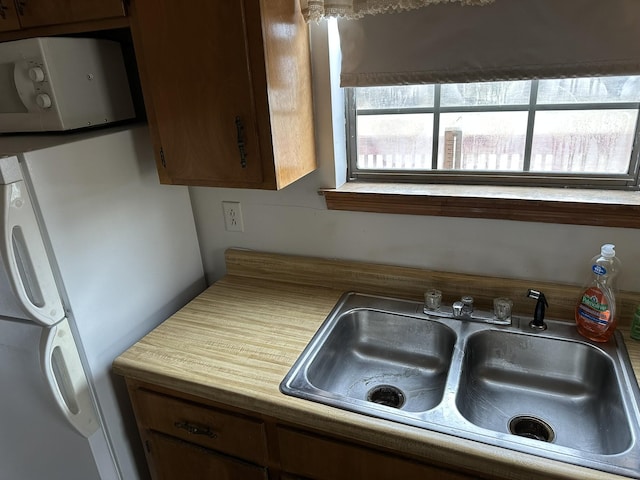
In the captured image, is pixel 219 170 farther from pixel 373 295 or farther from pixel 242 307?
pixel 373 295

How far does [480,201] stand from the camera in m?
1.26

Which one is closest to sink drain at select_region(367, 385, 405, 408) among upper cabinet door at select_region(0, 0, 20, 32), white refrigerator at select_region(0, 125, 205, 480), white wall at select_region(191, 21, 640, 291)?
white wall at select_region(191, 21, 640, 291)

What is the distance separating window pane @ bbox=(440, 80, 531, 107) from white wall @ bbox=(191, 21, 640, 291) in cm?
35

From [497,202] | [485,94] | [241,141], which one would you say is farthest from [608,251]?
[241,141]

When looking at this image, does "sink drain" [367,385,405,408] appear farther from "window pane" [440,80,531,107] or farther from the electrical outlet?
"window pane" [440,80,531,107]

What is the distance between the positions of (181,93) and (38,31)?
48cm

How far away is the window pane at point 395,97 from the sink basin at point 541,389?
724 mm

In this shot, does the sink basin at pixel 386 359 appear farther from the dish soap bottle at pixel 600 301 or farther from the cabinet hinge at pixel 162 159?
the cabinet hinge at pixel 162 159

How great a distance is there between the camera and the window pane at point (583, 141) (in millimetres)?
1218

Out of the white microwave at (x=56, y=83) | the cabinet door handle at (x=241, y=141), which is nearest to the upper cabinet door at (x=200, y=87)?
the cabinet door handle at (x=241, y=141)

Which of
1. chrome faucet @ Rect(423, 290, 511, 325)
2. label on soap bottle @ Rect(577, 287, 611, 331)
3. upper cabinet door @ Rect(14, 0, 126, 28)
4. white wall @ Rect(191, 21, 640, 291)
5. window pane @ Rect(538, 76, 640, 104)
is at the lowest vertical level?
chrome faucet @ Rect(423, 290, 511, 325)

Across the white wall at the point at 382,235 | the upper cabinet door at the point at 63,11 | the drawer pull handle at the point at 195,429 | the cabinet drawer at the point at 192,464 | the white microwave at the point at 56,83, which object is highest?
the upper cabinet door at the point at 63,11

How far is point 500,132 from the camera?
4.36 feet

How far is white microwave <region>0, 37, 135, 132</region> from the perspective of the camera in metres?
1.15
